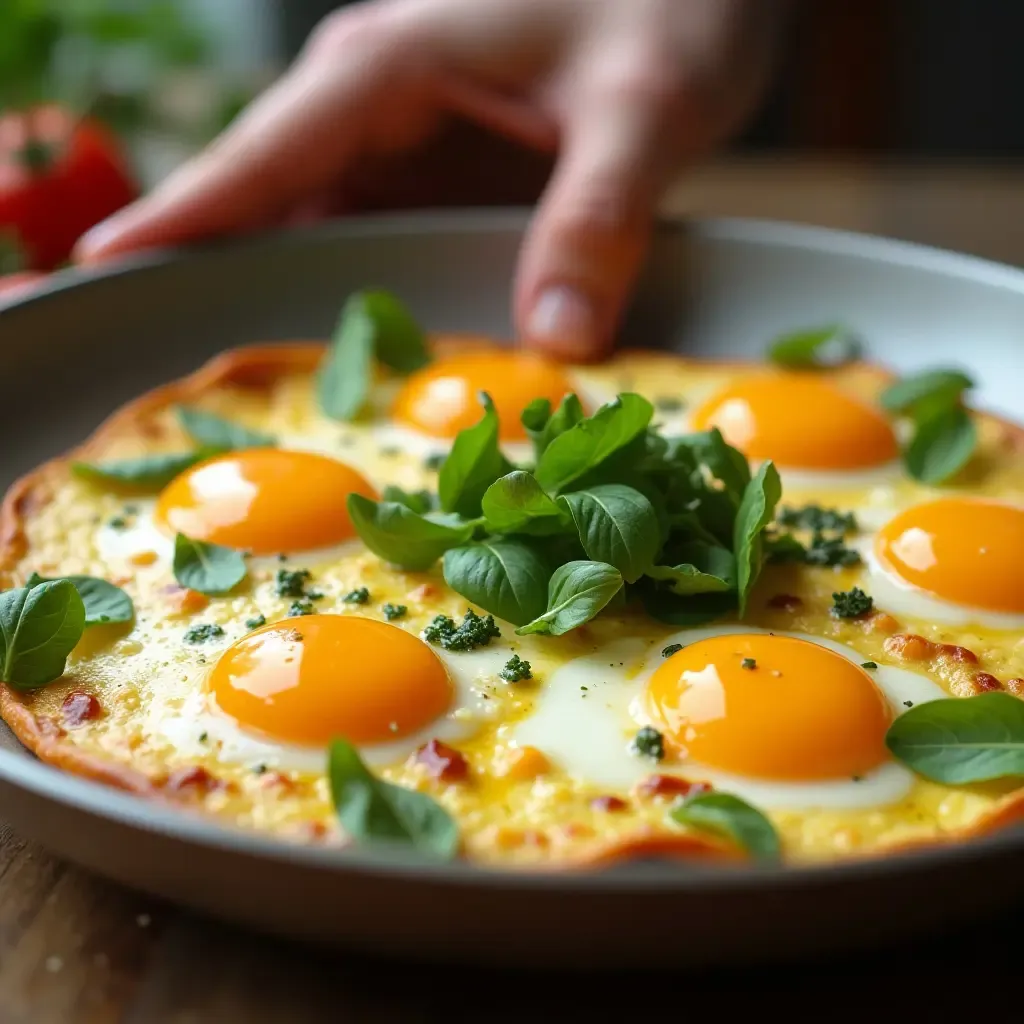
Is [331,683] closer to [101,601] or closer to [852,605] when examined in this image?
[101,601]

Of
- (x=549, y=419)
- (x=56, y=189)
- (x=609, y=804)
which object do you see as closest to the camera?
(x=609, y=804)

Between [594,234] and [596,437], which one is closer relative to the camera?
Answer: [596,437]

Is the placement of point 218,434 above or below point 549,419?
below

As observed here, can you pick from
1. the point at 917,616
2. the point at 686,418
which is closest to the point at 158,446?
the point at 686,418

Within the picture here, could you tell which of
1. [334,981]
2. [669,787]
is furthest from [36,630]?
[669,787]

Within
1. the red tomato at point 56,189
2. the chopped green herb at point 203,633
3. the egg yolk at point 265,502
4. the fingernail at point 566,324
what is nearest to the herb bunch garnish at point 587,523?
the egg yolk at point 265,502

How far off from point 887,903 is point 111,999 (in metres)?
0.99

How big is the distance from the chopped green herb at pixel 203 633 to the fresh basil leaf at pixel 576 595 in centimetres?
55

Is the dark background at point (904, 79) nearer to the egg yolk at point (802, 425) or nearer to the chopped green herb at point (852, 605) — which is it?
the egg yolk at point (802, 425)

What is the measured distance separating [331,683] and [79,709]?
1.40 ft

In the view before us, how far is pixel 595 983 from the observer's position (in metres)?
1.73

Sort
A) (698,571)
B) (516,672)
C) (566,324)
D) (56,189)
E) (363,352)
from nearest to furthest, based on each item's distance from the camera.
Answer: (516,672)
(698,571)
(363,352)
(566,324)
(56,189)

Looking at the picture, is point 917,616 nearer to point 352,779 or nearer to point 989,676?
point 989,676

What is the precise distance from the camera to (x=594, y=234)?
11.5ft
